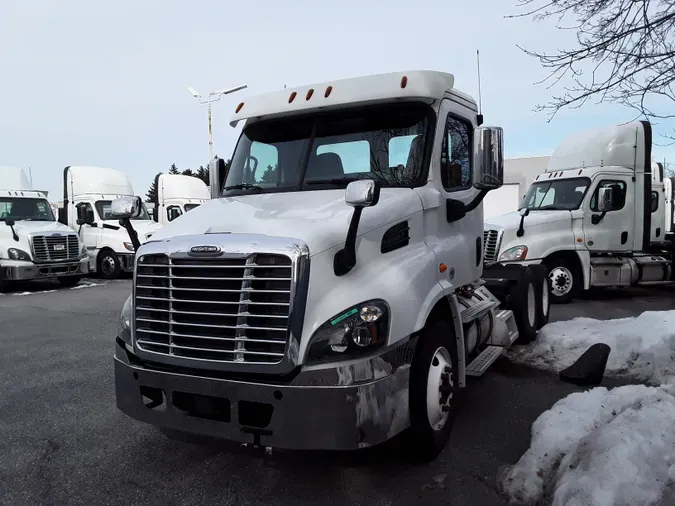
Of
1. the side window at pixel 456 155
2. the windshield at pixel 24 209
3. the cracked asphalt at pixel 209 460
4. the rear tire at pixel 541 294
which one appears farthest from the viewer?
the windshield at pixel 24 209

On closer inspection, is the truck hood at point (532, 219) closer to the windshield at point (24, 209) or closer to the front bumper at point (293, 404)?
the front bumper at point (293, 404)

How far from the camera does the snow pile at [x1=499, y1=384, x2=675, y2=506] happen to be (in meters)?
2.82

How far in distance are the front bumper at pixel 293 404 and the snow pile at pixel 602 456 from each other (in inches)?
34.7

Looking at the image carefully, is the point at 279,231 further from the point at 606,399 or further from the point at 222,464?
the point at 606,399

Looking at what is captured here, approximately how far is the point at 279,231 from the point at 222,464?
1.71 metres

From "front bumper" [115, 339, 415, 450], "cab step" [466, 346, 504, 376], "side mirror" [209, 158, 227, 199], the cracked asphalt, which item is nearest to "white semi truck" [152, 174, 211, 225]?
the cracked asphalt

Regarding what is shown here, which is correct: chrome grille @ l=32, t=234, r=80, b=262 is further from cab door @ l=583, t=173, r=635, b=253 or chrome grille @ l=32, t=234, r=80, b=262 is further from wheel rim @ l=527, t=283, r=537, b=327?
cab door @ l=583, t=173, r=635, b=253

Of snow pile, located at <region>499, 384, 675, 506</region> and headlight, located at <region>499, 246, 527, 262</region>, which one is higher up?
headlight, located at <region>499, 246, 527, 262</region>

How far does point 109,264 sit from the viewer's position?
16.1m

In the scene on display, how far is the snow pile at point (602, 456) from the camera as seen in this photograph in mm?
2820

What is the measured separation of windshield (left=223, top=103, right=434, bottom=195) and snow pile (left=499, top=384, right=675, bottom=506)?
2022mm

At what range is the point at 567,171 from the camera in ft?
36.8

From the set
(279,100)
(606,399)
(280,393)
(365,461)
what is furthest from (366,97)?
(606,399)

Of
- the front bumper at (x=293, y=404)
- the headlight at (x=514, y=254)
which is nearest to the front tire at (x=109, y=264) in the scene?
the headlight at (x=514, y=254)
